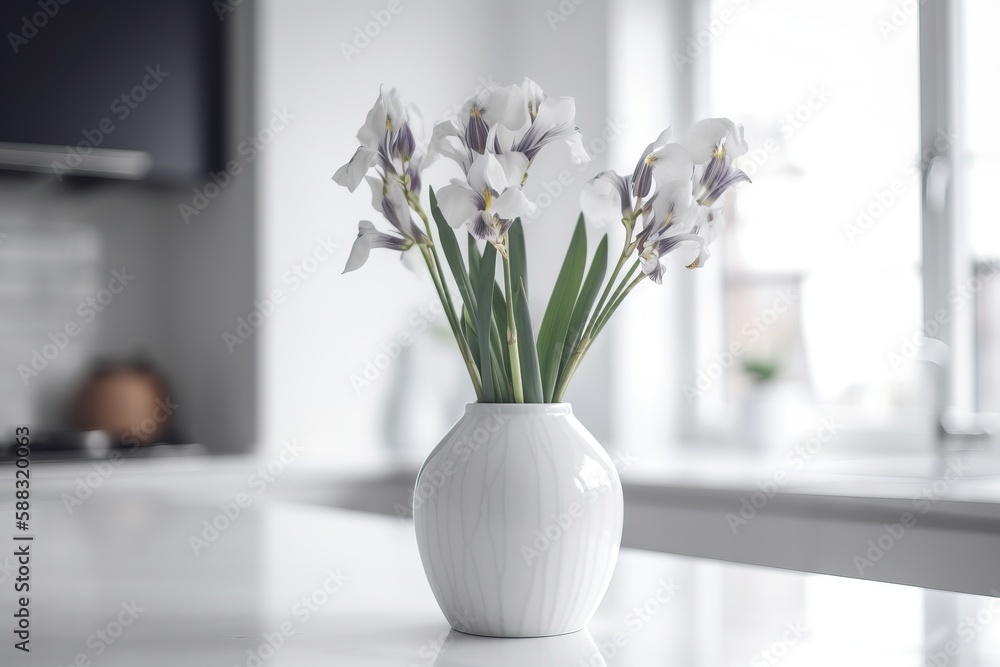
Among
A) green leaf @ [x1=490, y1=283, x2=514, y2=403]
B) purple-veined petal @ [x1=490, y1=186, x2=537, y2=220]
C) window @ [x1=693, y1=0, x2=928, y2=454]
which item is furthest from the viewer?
window @ [x1=693, y1=0, x2=928, y2=454]

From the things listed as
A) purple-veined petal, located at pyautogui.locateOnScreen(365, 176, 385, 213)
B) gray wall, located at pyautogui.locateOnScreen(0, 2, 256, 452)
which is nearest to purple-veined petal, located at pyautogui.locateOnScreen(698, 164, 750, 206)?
purple-veined petal, located at pyautogui.locateOnScreen(365, 176, 385, 213)

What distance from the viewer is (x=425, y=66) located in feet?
9.07

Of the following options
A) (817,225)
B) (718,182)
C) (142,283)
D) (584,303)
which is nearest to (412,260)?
(584,303)

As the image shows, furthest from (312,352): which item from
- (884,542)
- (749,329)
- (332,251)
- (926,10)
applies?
(926,10)

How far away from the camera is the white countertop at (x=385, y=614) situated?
2.27 feet

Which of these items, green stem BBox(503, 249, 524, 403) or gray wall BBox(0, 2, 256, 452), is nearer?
green stem BBox(503, 249, 524, 403)

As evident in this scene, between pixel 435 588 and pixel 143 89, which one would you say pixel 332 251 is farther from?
pixel 435 588

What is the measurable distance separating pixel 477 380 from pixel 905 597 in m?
0.47

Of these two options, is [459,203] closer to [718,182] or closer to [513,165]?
[513,165]

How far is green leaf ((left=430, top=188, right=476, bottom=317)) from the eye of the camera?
2.51ft

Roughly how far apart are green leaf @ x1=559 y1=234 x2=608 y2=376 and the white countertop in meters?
0.23

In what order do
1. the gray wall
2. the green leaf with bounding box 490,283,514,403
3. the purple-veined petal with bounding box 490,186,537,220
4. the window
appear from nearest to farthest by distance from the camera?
1. the purple-veined petal with bounding box 490,186,537,220
2. the green leaf with bounding box 490,283,514,403
3. the window
4. the gray wall

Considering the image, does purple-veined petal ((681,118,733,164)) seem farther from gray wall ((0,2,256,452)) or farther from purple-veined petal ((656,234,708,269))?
gray wall ((0,2,256,452))

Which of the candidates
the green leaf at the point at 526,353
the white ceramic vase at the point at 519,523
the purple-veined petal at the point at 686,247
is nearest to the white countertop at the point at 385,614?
the white ceramic vase at the point at 519,523
